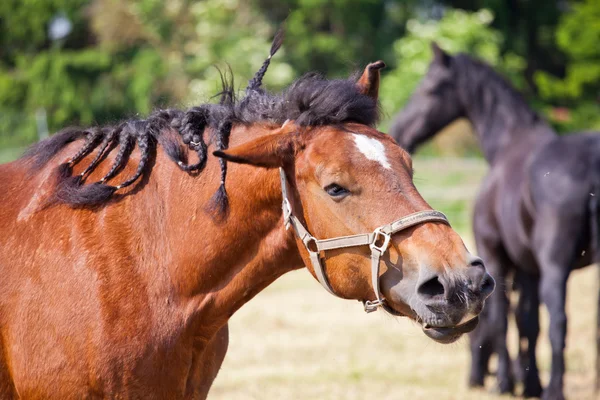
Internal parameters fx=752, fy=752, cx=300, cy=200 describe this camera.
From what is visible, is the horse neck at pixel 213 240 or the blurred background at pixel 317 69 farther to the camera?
the blurred background at pixel 317 69

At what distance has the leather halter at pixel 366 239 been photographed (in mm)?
2449

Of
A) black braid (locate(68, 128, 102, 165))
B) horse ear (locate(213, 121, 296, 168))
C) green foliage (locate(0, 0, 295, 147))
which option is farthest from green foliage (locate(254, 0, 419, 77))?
horse ear (locate(213, 121, 296, 168))

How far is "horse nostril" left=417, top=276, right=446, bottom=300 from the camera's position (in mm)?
2385

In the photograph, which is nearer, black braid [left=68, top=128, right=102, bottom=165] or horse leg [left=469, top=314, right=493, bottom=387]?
black braid [left=68, top=128, right=102, bottom=165]

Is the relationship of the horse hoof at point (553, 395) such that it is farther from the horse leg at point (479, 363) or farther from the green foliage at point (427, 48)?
the green foliage at point (427, 48)

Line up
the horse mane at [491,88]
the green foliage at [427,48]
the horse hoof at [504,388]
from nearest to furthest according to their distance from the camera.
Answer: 1. the horse hoof at [504,388]
2. the horse mane at [491,88]
3. the green foliage at [427,48]

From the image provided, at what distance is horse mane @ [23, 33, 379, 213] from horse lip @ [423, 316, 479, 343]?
2.60 feet

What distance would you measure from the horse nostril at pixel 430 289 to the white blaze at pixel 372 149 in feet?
1.36

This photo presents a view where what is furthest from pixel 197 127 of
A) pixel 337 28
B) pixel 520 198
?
pixel 337 28

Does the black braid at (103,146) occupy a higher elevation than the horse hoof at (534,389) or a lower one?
higher

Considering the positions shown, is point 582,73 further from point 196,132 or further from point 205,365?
point 205,365

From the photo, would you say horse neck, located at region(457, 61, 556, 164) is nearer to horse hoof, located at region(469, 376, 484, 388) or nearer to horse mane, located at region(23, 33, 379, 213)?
horse hoof, located at region(469, 376, 484, 388)

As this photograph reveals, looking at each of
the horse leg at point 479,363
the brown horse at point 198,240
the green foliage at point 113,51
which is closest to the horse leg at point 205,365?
the brown horse at point 198,240

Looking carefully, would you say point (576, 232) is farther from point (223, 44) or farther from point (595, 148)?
point (223, 44)
